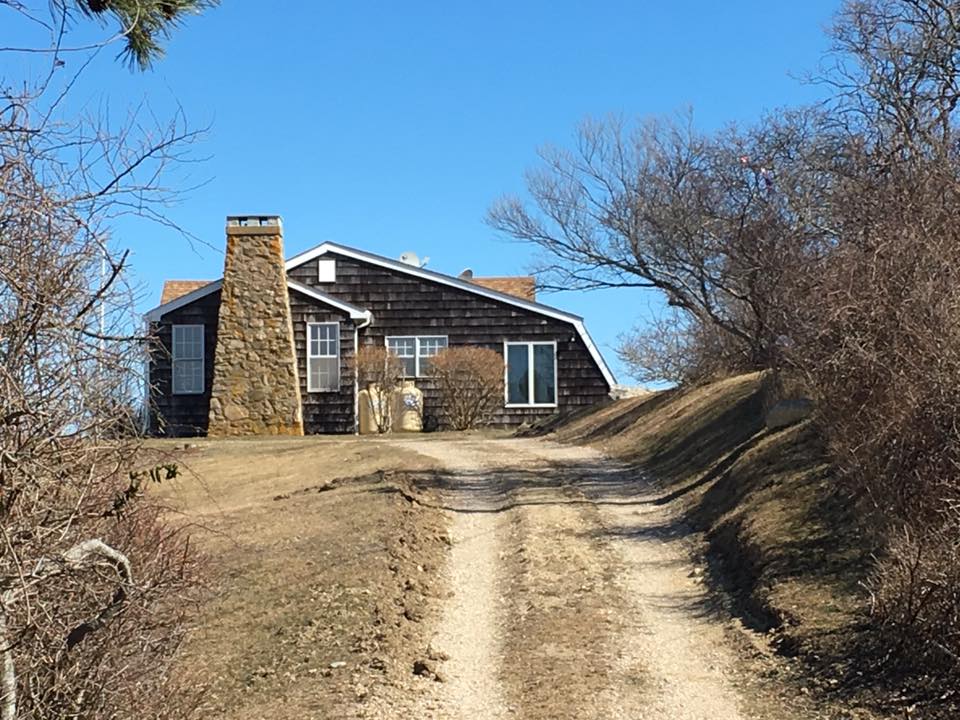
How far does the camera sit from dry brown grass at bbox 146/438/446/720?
855 cm

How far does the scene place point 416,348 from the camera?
1222 inches

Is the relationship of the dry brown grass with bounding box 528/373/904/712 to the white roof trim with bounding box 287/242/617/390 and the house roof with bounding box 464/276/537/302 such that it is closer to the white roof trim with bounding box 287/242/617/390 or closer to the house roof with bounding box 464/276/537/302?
the white roof trim with bounding box 287/242/617/390

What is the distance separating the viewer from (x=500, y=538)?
13219mm

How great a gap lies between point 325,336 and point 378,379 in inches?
69.0

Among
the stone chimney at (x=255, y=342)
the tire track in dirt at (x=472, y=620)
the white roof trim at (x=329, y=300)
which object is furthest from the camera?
the white roof trim at (x=329, y=300)

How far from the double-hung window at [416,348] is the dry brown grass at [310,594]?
1291 cm

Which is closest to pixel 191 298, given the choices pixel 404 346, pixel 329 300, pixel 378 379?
pixel 329 300

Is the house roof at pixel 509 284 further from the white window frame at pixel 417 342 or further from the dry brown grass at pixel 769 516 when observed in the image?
the dry brown grass at pixel 769 516

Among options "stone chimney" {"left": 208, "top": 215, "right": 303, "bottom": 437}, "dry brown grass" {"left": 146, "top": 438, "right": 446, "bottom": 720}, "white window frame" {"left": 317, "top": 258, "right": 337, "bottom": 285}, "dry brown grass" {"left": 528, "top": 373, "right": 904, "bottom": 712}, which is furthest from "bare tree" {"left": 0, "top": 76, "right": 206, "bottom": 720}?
"white window frame" {"left": 317, "top": 258, "right": 337, "bottom": 285}

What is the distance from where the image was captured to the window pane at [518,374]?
101 feet

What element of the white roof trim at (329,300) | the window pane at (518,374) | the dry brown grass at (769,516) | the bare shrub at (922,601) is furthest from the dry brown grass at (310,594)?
the window pane at (518,374)

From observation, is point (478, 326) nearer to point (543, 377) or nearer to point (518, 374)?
point (518, 374)

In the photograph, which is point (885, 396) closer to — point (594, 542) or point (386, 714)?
point (594, 542)

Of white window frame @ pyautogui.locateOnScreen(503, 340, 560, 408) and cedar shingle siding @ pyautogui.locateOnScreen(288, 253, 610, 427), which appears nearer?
white window frame @ pyautogui.locateOnScreen(503, 340, 560, 408)
